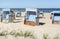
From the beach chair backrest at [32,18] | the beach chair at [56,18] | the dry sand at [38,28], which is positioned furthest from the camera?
the beach chair at [56,18]

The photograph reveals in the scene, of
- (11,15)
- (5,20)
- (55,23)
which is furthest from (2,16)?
(55,23)

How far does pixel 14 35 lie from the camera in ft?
31.6

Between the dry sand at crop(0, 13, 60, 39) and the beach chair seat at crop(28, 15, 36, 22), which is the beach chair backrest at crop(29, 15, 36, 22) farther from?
the dry sand at crop(0, 13, 60, 39)

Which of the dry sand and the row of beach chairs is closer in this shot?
the dry sand

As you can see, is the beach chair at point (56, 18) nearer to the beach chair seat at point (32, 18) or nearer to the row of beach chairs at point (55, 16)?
the row of beach chairs at point (55, 16)

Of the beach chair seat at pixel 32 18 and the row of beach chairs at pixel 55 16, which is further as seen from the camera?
the row of beach chairs at pixel 55 16

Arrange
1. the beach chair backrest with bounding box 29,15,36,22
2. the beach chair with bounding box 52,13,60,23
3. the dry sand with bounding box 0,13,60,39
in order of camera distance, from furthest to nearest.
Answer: the beach chair with bounding box 52,13,60,23 → the beach chair backrest with bounding box 29,15,36,22 → the dry sand with bounding box 0,13,60,39

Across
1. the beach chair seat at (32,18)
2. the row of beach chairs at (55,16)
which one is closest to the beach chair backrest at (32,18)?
the beach chair seat at (32,18)

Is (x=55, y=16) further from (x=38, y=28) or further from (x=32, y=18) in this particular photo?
(x=38, y=28)

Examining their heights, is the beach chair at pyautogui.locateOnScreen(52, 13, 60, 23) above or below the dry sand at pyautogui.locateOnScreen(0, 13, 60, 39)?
above

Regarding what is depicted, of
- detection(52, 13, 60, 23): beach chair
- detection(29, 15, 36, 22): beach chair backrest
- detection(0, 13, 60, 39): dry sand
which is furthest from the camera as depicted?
detection(52, 13, 60, 23): beach chair

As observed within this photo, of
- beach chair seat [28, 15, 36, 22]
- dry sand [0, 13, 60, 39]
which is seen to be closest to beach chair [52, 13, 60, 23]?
beach chair seat [28, 15, 36, 22]

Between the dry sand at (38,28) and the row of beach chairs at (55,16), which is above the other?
the row of beach chairs at (55,16)

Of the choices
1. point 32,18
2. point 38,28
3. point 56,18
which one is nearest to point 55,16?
point 56,18
